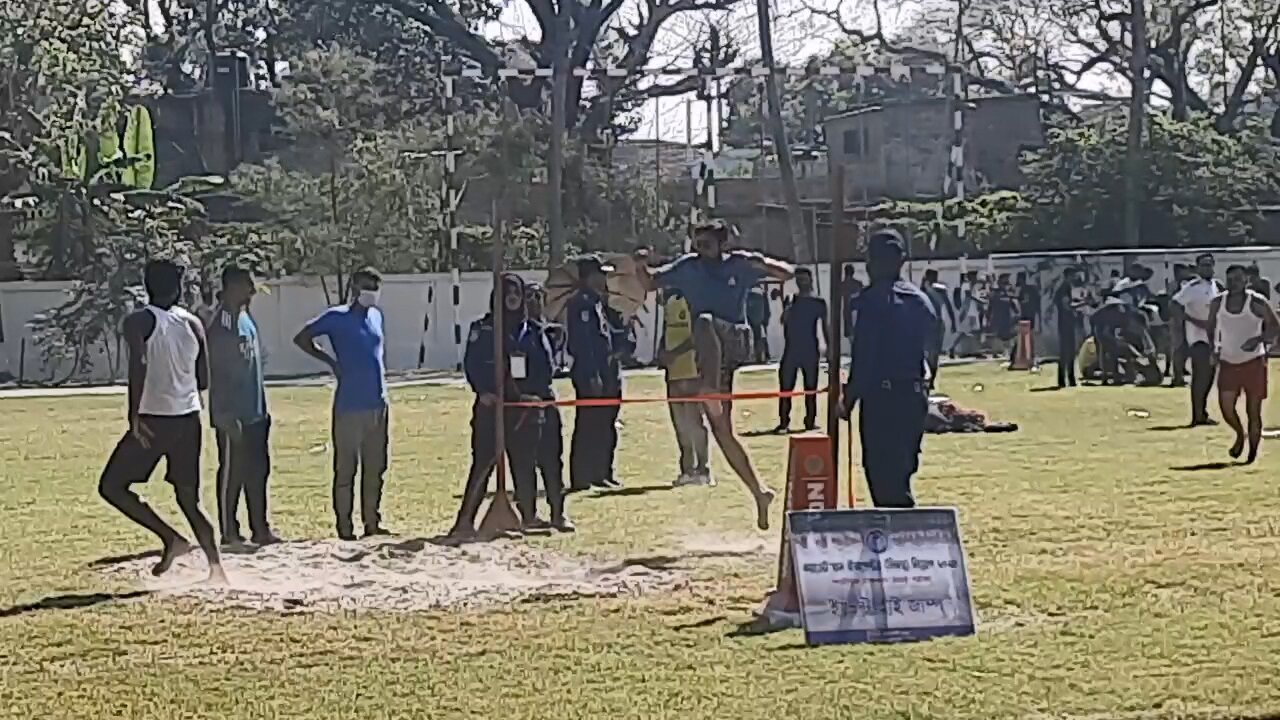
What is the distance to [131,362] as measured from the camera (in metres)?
11.1

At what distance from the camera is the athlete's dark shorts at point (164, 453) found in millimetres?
11180

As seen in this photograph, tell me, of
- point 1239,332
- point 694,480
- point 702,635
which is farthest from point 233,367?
point 1239,332

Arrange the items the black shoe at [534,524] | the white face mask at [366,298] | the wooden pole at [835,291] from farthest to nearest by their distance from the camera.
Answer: the black shoe at [534,524] → the white face mask at [366,298] → the wooden pole at [835,291]

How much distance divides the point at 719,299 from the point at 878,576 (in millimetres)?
4742

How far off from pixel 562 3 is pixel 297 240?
29.7 ft

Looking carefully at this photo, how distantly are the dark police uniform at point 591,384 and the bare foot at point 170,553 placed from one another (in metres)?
5.01

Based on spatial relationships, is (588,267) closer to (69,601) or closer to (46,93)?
(69,601)

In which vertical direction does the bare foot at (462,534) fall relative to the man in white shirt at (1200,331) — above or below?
below

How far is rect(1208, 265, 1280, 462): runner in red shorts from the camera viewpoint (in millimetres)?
17000

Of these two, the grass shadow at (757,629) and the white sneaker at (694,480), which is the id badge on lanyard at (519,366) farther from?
the grass shadow at (757,629)

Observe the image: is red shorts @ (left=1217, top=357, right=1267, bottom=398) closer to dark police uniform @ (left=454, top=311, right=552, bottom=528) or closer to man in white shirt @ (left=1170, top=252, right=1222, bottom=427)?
man in white shirt @ (left=1170, top=252, right=1222, bottom=427)

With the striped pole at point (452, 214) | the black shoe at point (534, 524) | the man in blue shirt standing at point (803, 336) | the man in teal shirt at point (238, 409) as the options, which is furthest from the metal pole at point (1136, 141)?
the man in teal shirt at point (238, 409)

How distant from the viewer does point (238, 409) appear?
1284cm

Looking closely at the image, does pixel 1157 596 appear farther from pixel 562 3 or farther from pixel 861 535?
pixel 562 3
